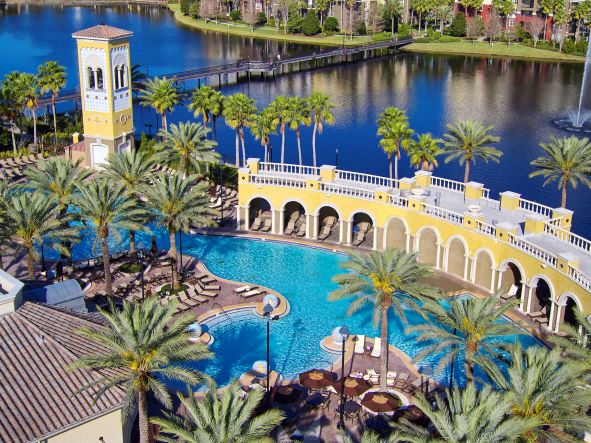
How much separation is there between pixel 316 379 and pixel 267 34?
14074cm

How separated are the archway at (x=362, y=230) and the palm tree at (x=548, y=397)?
93.4ft

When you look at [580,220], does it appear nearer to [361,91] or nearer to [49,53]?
[361,91]

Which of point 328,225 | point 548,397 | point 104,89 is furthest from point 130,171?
point 548,397

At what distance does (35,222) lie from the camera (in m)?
45.5

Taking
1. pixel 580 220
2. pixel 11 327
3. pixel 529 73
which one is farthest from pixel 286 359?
pixel 529 73

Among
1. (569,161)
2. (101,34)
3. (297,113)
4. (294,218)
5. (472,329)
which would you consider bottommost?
(294,218)

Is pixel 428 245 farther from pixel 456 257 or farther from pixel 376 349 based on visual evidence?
pixel 376 349

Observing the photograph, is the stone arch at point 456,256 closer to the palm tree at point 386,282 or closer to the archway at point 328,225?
the archway at point 328,225

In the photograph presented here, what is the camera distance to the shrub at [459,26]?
158 m

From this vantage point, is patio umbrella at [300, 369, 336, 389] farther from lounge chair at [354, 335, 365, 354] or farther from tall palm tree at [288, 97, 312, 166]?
tall palm tree at [288, 97, 312, 166]

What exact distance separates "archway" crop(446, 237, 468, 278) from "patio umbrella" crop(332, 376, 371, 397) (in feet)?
54.5

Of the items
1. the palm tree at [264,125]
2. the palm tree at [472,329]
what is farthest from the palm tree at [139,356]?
the palm tree at [264,125]

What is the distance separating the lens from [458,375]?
41.8 metres

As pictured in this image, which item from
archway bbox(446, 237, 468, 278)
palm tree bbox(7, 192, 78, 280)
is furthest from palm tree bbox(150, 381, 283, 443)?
archway bbox(446, 237, 468, 278)
